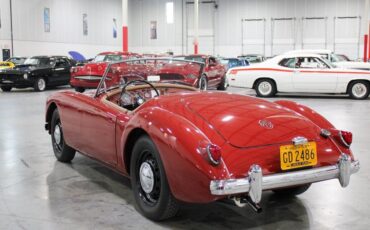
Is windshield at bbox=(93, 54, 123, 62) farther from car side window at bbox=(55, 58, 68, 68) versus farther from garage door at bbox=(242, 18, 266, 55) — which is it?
garage door at bbox=(242, 18, 266, 55)

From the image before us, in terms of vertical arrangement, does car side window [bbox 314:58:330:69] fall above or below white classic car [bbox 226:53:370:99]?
above

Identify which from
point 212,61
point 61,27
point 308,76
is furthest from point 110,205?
point 61,27

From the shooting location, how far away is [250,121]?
3355 mm

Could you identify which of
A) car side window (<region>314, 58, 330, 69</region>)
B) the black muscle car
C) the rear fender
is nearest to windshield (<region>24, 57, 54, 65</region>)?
the black muscle car

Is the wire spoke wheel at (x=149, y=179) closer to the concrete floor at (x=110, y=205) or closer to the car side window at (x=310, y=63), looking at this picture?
the concrete floor at (x=110, y=205)

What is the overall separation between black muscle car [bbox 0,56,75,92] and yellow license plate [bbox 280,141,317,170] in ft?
47.7

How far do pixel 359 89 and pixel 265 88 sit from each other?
8.95ft

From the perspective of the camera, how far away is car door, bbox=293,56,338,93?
12938 millimetres

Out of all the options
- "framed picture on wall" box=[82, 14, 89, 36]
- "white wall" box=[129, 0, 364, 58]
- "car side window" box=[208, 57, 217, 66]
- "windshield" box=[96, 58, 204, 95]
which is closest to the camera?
"windshield" box=[96, 58, 204, 95]

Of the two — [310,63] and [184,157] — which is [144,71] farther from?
[310,63]

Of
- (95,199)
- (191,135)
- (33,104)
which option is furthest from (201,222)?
(33,104)

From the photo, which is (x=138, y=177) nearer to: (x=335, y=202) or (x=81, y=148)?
(x=81, y=148)

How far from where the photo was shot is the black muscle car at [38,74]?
1614 cm

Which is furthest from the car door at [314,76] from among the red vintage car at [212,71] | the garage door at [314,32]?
the garage door at [314,32]
